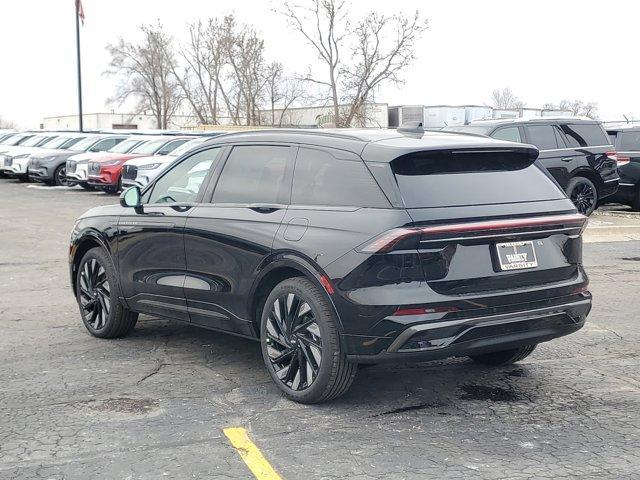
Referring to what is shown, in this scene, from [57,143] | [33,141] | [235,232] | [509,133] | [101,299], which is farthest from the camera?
[33,141]

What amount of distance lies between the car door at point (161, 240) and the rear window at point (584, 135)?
10.4m

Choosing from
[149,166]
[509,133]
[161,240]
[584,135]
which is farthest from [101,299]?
[149,166]

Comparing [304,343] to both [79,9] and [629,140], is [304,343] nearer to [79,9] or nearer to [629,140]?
[629,140]

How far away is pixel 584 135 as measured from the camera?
1548 centimetres

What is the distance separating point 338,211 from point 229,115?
6689cm

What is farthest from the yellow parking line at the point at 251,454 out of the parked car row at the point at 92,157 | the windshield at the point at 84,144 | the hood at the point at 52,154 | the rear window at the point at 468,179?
the windshield at the point at 84,144

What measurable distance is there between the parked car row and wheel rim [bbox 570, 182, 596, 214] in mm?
8587

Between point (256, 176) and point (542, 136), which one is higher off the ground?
point (542, 136)

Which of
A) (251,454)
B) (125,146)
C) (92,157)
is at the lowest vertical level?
(251,454)

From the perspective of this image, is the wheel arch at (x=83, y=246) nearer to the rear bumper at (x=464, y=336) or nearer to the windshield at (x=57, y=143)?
the rear bumper at (x=464, y=336)

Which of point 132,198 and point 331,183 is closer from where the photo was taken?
point 331,183

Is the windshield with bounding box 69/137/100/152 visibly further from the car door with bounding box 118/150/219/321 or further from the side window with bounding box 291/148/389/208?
the side window with bounding box 291/148/389/208

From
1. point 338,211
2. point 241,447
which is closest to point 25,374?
point 241,447

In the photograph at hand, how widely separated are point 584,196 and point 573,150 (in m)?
0.85
